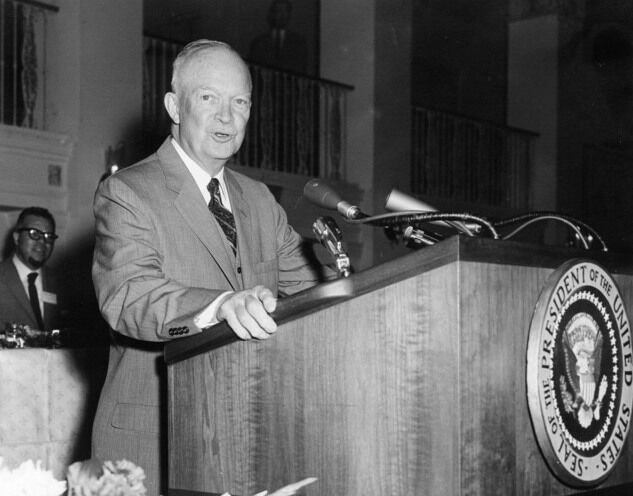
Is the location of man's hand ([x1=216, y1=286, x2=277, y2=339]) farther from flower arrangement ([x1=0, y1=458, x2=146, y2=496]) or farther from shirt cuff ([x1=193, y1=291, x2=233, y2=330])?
flower arrangement ([x1=0, y1=458, x2=146, y2=496])

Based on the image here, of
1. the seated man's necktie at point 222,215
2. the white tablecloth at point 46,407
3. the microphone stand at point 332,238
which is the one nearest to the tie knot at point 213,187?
the seated man's necktie at point 222,215

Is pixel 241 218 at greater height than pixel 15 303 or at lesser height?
greater

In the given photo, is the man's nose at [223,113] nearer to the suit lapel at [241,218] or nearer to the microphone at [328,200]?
the suit lapel at [241,218]

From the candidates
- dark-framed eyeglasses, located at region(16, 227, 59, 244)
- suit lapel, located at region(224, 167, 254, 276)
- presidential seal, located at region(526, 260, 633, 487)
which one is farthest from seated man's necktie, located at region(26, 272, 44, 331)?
presidential seal, located at region(526, 260, 633, 487)

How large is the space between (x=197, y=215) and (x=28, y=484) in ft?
3.36

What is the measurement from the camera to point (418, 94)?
12.7m

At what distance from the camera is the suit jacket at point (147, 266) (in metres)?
1.86

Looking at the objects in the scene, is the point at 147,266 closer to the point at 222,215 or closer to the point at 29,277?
the point at 222,215

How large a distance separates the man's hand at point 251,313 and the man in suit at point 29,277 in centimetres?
430

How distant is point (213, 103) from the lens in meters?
2.14

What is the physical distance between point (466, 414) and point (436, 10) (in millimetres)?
12103

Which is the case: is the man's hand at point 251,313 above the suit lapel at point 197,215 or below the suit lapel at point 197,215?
below

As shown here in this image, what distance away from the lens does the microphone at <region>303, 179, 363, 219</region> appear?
1.75 metres

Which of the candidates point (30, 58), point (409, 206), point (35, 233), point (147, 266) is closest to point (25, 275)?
point (35, 233)
